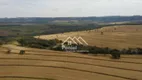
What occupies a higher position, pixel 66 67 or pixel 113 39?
pixel 113 39

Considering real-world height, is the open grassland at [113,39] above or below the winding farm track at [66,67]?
above

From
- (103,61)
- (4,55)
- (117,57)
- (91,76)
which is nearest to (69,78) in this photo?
(91,76)

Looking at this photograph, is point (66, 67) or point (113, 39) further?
point (113, 39)

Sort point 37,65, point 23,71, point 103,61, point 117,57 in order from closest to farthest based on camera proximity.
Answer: point 23,71 < point 37,65 < point 103,61 < point 117,57

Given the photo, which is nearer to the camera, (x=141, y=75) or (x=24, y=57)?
(x=141, y=75)

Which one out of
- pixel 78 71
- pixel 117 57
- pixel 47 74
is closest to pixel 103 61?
pixel 117 57

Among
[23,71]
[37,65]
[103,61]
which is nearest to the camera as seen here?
[23,71]

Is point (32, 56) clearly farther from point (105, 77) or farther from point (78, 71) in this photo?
point (105, 77)

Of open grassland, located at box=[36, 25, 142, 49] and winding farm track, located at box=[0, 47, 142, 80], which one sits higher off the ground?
open grassland, located at box=[36, 25, 142, 49]
